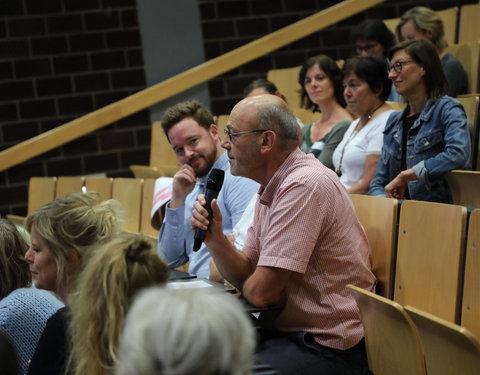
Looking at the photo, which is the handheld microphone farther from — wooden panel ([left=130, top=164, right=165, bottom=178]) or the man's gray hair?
wooden panel ([left=130, top=164, right=165, bottom=178])

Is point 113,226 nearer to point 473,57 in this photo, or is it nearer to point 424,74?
point 424,74

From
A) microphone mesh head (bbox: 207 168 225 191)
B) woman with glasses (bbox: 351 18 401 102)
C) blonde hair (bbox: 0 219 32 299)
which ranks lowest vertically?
blonde hair (bbox: 0 219 32 299)

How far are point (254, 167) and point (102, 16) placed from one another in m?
3.39

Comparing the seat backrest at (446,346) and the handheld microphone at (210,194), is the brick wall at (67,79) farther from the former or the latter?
the seat backrest at (446,346)

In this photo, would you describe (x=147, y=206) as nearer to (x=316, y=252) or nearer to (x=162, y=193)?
(x=162, y=193)

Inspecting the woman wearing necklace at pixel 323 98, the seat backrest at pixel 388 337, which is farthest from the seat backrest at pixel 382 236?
the woman wearing necklace at pixel 323 98

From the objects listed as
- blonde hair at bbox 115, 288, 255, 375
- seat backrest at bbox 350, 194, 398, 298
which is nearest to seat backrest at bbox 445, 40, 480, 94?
seat backrest at bbox 350, 194, 398, 298

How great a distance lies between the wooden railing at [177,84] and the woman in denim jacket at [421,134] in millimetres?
2456

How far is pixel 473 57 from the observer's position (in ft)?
10.8

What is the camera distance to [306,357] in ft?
5.28

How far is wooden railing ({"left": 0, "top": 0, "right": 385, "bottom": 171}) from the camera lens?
15.4 ft

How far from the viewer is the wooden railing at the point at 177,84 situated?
469 cm

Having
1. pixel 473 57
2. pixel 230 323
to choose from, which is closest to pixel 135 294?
pixel 230 323

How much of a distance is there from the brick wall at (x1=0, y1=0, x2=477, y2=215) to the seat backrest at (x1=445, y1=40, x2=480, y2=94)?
181cm
